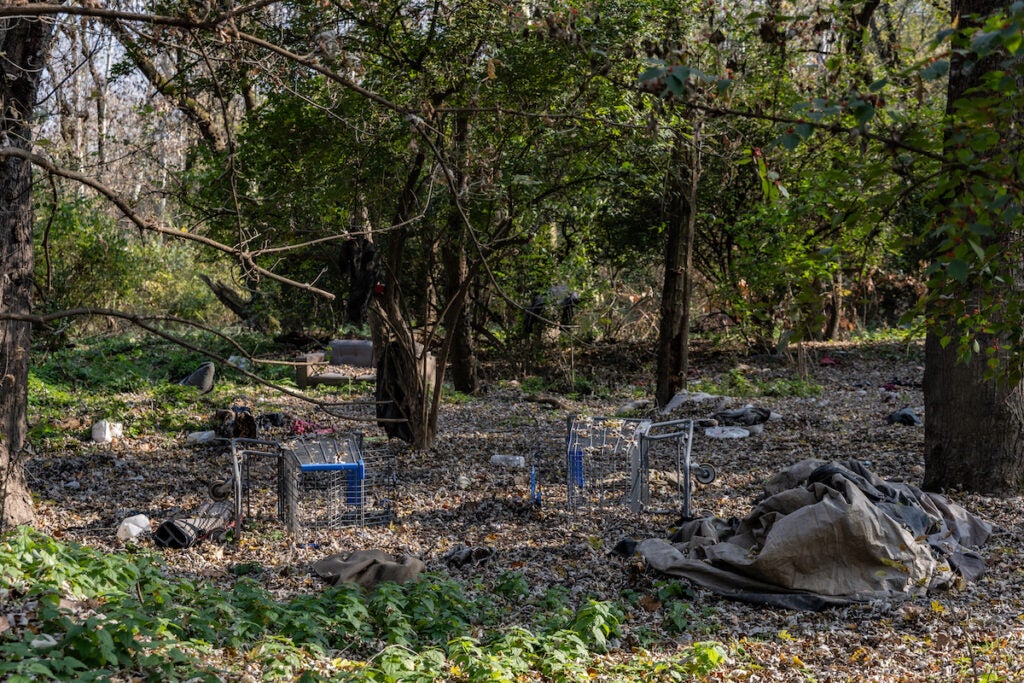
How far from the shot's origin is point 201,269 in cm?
2211

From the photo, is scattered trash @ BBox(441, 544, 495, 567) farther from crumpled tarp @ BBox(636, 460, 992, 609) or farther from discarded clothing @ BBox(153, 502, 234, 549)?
discarded clothing @ BBox(153, 502, 234, 549)

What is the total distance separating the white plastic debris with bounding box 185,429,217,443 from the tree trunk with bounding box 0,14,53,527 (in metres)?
3.12

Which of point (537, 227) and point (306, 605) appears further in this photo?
point (537, 227)

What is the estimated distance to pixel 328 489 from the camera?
6879 mm

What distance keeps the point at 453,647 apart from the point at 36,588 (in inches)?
75.2

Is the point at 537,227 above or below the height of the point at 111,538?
above

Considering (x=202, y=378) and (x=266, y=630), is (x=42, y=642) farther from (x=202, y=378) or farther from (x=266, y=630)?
(x=202, y=378)

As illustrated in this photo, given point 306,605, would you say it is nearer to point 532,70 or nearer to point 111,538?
point 111,538

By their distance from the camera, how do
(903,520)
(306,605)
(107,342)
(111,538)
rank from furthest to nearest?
(107,342)
(111,538)
(903,520)
(306,605)

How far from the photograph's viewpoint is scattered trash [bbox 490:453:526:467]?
28.5 ft

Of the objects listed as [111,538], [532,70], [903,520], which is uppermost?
[532,70]

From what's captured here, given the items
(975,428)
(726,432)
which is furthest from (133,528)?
(975,428)

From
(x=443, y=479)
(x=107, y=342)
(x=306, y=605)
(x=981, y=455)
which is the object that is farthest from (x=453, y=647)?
(x=107, y=342)

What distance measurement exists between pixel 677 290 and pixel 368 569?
7.02 m
